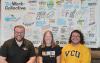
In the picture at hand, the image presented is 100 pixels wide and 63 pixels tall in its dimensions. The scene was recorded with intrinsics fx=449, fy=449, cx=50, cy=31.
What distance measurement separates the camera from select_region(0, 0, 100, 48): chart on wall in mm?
7383

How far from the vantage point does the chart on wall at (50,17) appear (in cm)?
738

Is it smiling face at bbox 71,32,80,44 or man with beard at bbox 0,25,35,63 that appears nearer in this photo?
man with beard at bbox 0,25,35,63

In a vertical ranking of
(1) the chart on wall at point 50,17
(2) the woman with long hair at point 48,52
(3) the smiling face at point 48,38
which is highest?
(1) the chart on wall at point 50,17

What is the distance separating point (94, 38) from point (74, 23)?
41 centimetres

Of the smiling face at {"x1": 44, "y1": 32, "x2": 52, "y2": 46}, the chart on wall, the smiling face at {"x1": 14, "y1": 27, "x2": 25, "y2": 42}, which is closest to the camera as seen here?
the smiling face at {"x1": 14, "y1": 27, "x2": 25, "y2": 42}

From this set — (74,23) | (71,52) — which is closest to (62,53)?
(71,52)

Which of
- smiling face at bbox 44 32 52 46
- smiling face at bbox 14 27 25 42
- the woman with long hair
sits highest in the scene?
smiling face at bbox 14 27 25 42

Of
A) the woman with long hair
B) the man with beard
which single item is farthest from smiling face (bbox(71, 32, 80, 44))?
the man with beard

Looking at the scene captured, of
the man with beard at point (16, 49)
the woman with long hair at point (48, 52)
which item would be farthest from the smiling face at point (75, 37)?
the man with beard at point (16, 49)

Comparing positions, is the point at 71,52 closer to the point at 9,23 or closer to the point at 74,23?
the point at 74,23

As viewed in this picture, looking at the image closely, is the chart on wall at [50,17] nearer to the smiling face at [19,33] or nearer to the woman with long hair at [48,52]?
the woman with long hair at [48,52]

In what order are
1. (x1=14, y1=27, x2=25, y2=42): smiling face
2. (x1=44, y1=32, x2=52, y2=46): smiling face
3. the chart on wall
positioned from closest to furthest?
(x1=14, y1=27, x2=25, y2=42): smiling face < (x1=44, y1=32, x2=52, y2=46): smiling face < the chart on wall

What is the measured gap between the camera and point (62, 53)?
23.4ft

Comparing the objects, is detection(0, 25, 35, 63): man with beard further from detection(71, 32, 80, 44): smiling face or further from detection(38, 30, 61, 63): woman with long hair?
detection(71, 32, 80, 44): smiling face
